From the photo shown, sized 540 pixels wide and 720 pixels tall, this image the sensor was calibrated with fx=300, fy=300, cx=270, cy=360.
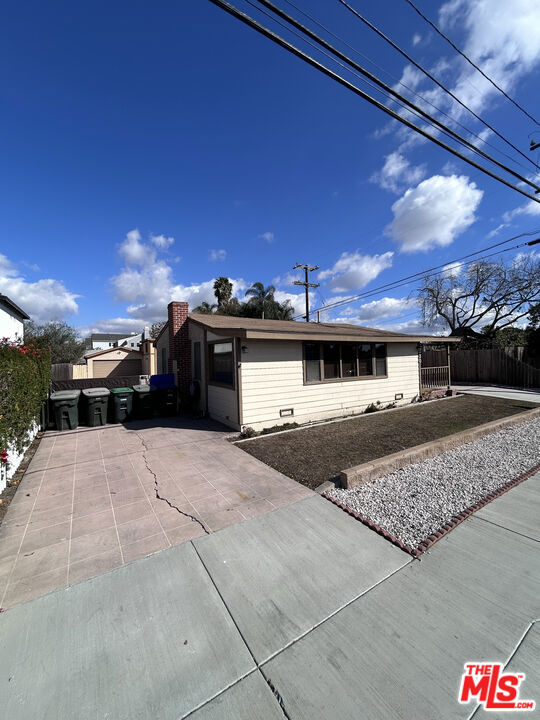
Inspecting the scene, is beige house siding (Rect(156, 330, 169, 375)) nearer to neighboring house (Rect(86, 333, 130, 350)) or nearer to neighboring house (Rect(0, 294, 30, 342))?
neighboring house (Rect(0, 294, 30, 342))

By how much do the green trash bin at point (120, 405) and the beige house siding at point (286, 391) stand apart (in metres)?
3.45

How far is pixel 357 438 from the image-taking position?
6316 millimetres

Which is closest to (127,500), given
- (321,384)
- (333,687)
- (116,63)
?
(333,687)

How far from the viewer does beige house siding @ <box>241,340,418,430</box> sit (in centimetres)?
711

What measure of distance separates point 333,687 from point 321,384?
6770 mm

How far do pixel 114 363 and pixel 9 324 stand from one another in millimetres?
12140

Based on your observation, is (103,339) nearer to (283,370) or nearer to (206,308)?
(206,308)

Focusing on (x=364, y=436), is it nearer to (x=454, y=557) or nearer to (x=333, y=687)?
(x=454, y=557)

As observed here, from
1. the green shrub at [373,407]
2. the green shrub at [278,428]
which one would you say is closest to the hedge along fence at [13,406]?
the green shrub at [278,428]

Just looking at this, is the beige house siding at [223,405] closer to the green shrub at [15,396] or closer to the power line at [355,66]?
the green shrub at [15,396]

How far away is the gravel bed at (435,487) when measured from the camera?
10.6ft

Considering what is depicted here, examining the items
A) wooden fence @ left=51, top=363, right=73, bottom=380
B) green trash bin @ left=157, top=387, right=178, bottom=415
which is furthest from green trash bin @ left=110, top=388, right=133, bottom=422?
wooden fence @ left=51, top=363, right=73, bottom=380

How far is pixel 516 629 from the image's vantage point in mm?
1986

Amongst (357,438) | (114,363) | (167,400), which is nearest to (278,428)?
(357,438)
